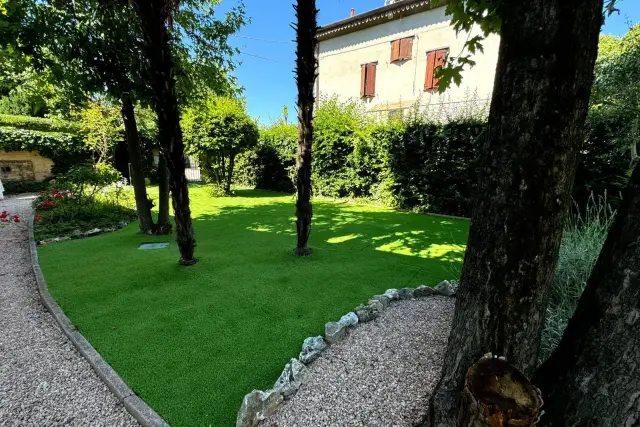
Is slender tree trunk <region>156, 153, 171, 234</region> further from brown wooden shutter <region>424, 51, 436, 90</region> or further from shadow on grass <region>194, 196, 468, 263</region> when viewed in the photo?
brown wooden shutter <region>424, 51, 436, 90</region>

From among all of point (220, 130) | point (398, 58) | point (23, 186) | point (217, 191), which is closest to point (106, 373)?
point (220, 130)

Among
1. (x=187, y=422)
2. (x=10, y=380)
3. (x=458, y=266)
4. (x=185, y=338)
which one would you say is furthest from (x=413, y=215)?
(x=10, y=380)

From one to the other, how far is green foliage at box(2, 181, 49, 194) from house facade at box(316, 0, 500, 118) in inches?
615

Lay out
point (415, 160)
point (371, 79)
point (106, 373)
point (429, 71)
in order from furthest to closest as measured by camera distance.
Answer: point (371, 79) → point (429, 71) → point (415, 160) → point (106, 373)

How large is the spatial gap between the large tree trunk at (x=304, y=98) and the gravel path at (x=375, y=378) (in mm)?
2432

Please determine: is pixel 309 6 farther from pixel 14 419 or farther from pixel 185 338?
pixel 14 419

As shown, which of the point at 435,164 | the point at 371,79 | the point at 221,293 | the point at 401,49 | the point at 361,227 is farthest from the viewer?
the point at 371,79

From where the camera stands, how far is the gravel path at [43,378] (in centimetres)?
209

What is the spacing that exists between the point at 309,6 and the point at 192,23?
439 cm

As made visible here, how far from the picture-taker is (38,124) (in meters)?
14.3

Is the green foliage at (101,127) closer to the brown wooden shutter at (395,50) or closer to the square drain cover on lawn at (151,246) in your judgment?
A: the square drain cover on lawn at (151,246)

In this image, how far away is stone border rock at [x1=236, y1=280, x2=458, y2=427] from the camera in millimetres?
1907

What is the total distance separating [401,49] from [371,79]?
2.03 m

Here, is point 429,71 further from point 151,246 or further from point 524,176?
point 524,176
